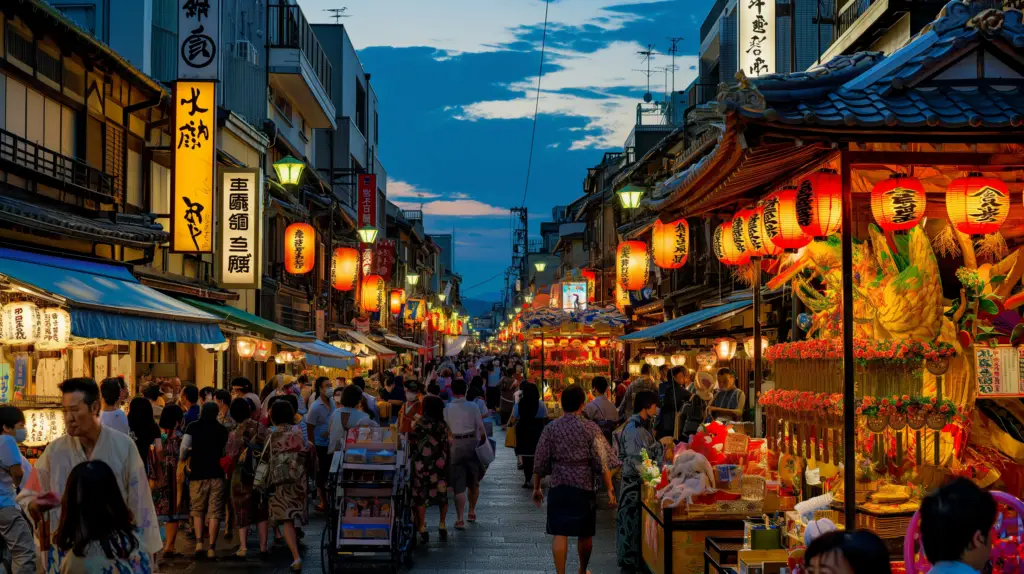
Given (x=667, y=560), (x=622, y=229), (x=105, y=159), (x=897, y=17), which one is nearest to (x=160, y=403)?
(x=105, y=159)

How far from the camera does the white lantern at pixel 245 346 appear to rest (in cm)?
2205

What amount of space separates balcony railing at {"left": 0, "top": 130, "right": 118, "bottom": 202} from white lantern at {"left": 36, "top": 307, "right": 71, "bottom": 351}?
424 cm

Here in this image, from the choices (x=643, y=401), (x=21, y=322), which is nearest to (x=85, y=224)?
(x=21, y=322)

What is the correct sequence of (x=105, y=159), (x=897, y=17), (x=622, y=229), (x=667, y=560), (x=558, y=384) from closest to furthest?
(x=667, y=560) < (x=897, y=17) < (x=105, y=159) < (x=558, y=384) < (x=622, y=229)

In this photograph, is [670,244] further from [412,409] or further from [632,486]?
[632,486]

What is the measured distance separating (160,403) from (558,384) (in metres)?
17.4

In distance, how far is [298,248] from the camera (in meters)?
26.8

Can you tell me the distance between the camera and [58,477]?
6.81 m

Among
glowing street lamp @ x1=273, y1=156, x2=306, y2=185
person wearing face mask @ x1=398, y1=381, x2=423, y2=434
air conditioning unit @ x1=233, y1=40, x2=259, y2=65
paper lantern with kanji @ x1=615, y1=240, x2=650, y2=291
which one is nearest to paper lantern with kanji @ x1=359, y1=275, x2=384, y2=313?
air conditioning unit @ x1=233, y1=40, x2=259, y2=65

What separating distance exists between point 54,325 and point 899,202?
8706 millimetres

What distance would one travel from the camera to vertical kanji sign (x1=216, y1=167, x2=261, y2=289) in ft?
71.5

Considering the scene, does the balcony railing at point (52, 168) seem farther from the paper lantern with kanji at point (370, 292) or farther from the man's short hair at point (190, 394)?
the paper lantern with kanji at point (370, 292)

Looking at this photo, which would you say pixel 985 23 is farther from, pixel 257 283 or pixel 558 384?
pixel 558 384

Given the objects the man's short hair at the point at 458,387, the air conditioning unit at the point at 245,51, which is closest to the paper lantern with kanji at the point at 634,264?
the air conditioning unit at the point at 245,51
